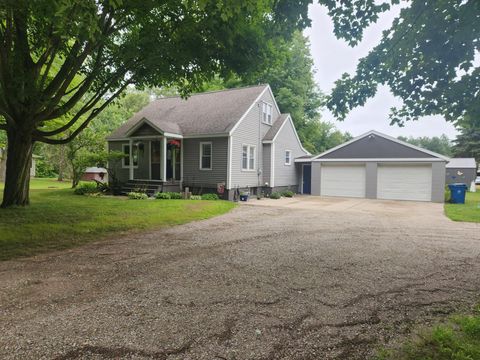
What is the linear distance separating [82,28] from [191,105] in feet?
52.9

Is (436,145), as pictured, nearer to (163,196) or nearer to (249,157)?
(249,157)

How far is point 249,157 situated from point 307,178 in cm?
714

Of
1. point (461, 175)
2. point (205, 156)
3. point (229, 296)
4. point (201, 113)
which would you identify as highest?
point (201, 113)

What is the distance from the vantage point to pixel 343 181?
842 inches

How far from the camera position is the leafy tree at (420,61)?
4.71m

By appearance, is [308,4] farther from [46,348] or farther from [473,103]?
[46,348]

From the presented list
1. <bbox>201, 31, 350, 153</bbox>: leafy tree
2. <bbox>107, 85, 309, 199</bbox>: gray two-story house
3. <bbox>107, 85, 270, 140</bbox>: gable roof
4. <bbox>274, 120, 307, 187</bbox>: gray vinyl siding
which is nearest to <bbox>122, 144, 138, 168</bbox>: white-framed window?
<bbox>107, 85, 309, 199</bbox>: gray two-story house

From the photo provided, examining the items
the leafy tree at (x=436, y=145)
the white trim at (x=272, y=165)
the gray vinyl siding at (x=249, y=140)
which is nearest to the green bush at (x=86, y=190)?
the gray vinyl siding at (x=249, y=140)

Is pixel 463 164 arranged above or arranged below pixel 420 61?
below

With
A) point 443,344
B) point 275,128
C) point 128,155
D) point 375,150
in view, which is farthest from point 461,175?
point 443,344

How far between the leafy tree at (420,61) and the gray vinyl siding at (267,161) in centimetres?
1367

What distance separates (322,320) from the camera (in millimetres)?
3438

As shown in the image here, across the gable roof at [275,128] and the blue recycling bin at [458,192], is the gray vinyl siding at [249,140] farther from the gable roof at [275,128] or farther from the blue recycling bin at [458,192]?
the blue recycling bin at [458,192]

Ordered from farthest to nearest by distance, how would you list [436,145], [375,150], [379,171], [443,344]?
[436,145] → [379,171] → [375,150] → [443,344]
